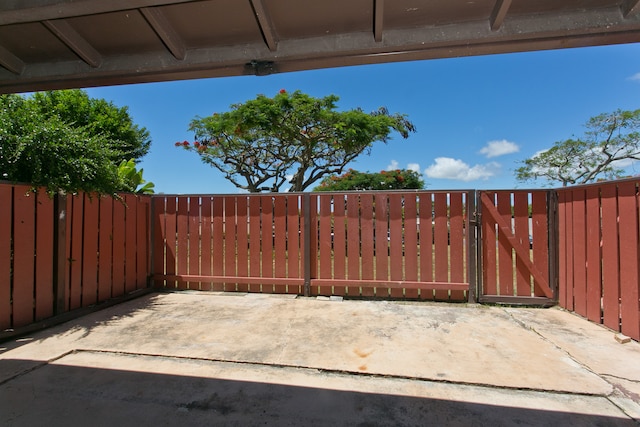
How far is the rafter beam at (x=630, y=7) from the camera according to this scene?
1.60 m

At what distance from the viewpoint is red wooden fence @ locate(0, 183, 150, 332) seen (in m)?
3.49

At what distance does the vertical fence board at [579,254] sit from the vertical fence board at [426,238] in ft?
5.90

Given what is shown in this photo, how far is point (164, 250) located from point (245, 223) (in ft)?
5.35

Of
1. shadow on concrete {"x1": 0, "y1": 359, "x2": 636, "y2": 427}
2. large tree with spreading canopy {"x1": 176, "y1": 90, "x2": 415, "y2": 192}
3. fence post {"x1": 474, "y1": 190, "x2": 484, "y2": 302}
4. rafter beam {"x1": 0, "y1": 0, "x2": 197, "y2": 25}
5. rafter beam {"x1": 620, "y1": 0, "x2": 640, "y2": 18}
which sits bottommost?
shadow on concrete {"x1": 0, "y1": 359, "x2": 636, "y2": 427}

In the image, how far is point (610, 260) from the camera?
3568mm

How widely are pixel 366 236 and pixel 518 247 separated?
221 cm

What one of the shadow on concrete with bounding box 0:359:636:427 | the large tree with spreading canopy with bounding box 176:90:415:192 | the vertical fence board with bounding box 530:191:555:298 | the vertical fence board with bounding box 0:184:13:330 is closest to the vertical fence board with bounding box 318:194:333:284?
the shadow on concrete with bounding box 0:359:636:427

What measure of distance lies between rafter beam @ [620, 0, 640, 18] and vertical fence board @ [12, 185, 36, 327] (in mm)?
→ 5405

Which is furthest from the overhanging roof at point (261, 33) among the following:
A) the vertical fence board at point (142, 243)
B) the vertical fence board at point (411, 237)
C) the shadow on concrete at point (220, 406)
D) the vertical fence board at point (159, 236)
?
the vertical fence board at point (159, 236)

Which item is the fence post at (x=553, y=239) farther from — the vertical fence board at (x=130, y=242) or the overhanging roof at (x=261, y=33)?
the vertical fence board at (x=130, y=242)

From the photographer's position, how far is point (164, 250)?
568 centimetres

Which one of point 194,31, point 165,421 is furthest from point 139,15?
point 165,421

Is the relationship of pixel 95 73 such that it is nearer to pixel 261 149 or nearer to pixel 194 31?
pixel 194 31

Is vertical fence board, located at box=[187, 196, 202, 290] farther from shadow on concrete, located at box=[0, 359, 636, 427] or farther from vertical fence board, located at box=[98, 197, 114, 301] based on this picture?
shadow on concrete, located at box=[0, 359, 636, 427]
